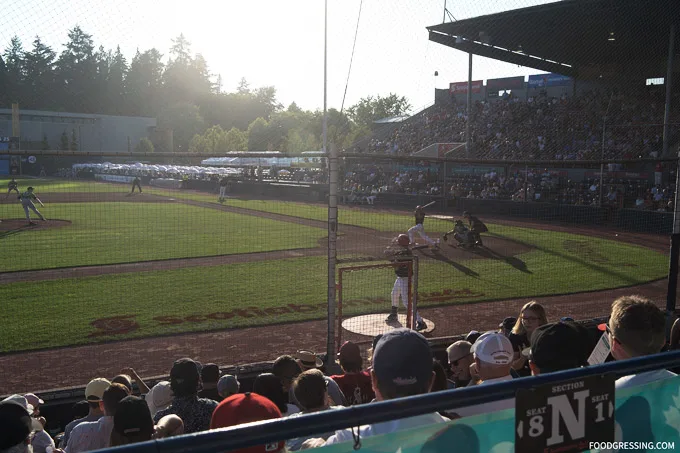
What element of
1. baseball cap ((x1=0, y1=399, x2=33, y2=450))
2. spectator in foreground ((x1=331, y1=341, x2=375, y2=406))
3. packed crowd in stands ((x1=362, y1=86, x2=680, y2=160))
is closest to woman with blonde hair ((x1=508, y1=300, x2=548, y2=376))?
spectator in foreground ((x1=331, y1=341, x2=375, y2=406))

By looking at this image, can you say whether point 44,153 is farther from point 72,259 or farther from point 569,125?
point 569,125

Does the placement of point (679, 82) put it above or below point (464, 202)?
above

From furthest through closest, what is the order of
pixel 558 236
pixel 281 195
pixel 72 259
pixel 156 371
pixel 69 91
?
pixel 69 91 → pixel 281 195 → pixel 558 236 → pixel 72 259 → pixel 156 371

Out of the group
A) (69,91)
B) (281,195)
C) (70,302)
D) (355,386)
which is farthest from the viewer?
(69,91)

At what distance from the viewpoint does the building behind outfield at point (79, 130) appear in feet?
183

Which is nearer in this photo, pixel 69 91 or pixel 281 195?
pixel 281 195

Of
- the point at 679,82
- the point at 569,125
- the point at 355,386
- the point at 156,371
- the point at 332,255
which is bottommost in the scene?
the point at 156,371

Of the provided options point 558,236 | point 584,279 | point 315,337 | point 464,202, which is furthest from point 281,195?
point 315,337

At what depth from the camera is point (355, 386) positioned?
526 cm

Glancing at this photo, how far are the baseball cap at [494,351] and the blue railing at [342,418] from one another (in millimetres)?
1187

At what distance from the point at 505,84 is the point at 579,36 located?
20.5 metres

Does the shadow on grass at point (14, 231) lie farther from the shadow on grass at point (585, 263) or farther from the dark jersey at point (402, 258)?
the shadow on grass at point (585, 263)

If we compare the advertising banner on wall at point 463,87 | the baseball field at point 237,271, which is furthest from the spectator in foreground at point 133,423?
the advertising banner on wall at point 463,87

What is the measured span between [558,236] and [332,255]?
19291mm
